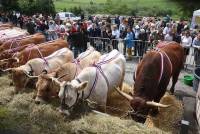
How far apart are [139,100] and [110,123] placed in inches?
49.0

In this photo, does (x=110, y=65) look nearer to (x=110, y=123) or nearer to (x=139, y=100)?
(x=139, y=100)

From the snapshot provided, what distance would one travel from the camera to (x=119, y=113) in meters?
8.16

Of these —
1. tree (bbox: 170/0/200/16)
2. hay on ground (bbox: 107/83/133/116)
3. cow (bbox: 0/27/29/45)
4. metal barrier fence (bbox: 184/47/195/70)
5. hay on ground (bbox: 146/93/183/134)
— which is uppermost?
tree (bbox: 170/0/200/16)

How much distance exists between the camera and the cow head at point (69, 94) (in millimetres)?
7086

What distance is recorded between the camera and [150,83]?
794cm

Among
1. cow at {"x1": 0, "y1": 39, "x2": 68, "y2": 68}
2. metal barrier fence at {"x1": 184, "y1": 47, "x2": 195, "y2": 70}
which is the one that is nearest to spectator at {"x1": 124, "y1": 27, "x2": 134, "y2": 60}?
metal barrier fence at {"x1": 184, "y1": 47, "x2": 195, "y2": 70}

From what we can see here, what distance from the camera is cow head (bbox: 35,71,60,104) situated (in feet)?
25.5

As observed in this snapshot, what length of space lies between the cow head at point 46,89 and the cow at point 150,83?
1.52 metres

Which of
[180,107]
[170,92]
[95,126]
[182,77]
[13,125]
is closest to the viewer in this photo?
[95,126]

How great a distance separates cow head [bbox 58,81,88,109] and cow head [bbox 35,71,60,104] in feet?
2.07

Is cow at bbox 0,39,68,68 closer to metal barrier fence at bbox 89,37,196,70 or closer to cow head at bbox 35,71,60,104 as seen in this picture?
cow head at bbox 35,71,60,104

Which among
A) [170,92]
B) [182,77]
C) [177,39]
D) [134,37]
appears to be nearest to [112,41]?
[134,37]

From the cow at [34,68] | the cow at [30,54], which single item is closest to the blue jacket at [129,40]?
the cow at [30,54]

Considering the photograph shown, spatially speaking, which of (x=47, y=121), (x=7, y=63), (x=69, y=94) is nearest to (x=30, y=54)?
Result: (x=7, y=63)
